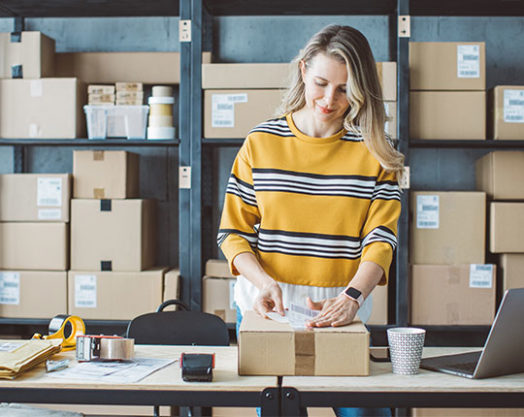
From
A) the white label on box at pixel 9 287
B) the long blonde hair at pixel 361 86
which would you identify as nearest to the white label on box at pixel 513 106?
the long blonde hair at pixel 361 86

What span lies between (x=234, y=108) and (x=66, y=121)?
0.78 meters

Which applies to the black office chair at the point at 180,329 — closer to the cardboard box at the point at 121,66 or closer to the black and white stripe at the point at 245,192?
the black and white stripe at the point at 245,192

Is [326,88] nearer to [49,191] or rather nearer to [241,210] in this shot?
[241,210]

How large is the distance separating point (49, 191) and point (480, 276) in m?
1.98

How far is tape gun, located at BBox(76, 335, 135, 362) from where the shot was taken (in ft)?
4.54

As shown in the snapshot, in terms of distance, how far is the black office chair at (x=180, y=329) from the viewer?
188cm

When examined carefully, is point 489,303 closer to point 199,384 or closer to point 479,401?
point 479,401

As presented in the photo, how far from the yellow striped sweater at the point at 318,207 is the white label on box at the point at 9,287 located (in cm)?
151

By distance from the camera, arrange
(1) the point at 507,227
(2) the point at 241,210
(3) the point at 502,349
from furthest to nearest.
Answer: (1) the point at 507,227, (2) the point at 241,210, (3) the point at 502,349

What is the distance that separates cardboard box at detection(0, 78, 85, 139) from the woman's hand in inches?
68.9

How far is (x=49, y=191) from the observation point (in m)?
2.75

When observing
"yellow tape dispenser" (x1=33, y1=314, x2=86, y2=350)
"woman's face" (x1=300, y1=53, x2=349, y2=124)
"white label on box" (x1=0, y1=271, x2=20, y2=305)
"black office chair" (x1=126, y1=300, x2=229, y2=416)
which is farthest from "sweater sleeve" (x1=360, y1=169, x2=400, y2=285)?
"white label on box" (x1=0, y1=271, x2=20, y2=305)

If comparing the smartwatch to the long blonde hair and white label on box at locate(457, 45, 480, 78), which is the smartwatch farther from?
white label on box at locate(457, 45, 480, 78)

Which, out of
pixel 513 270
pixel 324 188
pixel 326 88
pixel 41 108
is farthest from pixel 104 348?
pixel 513 270
